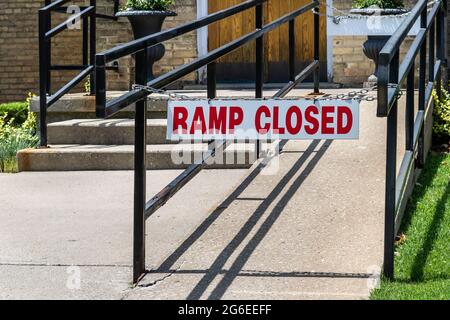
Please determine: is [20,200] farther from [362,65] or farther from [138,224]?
[362,65]

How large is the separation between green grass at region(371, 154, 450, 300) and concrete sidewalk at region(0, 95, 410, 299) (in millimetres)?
145

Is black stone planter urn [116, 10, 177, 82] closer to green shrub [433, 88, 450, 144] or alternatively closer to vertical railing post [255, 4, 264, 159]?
vertical railing post [255, 4, 264, 159]

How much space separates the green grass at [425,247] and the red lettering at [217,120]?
114 cm

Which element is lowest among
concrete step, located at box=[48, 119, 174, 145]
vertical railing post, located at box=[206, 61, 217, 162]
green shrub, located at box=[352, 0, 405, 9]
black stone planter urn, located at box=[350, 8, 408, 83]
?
concrete step, located at box=[48, 119, 174, 145]

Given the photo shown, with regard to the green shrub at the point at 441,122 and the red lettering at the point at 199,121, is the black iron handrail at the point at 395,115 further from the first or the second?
the red lettering at the point at 199,121

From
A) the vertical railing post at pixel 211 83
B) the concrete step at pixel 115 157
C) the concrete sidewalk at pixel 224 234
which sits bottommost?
the concrete sidewalk at pixel 224 234

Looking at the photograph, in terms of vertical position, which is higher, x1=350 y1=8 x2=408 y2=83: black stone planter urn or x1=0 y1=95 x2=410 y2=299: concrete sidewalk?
x1=350 y1=8 x2=408 y2=83: black stone planter urn

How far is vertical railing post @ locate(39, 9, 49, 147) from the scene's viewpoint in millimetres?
8484

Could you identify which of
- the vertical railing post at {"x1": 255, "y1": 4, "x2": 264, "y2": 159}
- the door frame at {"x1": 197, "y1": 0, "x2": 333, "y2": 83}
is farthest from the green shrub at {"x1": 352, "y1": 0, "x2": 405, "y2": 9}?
the vertical railing post at {"x1": 255, "y1": 4, "x2": 264, "y2": 159}

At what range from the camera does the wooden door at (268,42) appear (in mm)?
11898

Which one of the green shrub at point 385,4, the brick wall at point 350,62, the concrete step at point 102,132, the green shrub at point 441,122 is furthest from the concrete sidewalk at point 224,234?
the brick wall at point 350,62

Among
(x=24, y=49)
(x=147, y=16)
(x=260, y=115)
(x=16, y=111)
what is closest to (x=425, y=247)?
(x=260, y=115)

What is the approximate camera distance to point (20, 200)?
7.21 m

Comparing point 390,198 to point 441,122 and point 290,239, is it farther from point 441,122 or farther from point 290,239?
point 441,122
